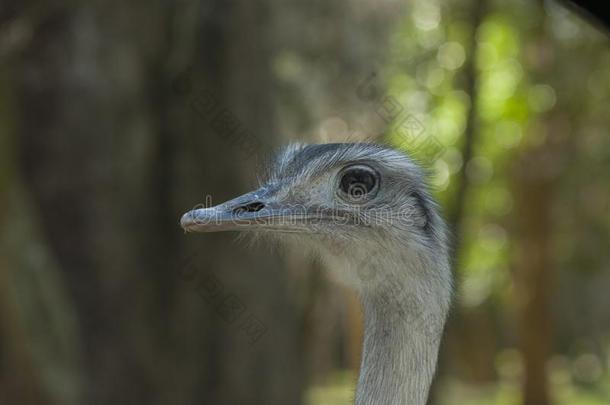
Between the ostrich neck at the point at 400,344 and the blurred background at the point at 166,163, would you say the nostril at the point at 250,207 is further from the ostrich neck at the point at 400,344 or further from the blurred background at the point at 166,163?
the blurred background at the point at 166,163

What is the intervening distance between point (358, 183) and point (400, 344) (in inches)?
13.6

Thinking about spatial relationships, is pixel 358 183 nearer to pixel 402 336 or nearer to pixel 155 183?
pixel 402 336

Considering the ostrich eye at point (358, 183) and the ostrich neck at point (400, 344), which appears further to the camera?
the ostrich eye at point (358, 183)

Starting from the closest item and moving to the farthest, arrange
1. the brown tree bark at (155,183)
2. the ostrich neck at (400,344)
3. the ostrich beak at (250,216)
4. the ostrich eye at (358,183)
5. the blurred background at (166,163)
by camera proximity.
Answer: the ostrich beak at (250,216) < the ostrich neck at (400,344) < the ostrich eye at (358,183) < the blurred background at (166,163) < the brown tree bark at (155,183)

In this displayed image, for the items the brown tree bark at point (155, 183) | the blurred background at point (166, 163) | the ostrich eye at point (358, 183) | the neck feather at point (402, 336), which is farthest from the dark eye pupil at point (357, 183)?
the brown tree bark at point (155, 183)

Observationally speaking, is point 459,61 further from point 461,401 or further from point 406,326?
point 461,401

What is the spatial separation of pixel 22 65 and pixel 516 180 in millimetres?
5976

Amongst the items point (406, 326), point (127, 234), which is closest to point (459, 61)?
point (127, 234)

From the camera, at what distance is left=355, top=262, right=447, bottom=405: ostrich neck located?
1.84 m

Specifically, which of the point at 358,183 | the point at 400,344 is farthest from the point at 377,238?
the point at 400,344

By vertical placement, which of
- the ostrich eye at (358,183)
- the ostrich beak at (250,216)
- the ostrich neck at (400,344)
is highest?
the ostrich eye at (358,183)

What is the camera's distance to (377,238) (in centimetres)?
196

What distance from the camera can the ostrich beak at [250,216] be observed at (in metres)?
1.73

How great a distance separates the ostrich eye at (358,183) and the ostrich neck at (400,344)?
183mm
